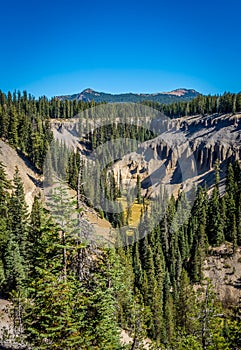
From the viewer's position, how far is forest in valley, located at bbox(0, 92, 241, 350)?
54.4 ft

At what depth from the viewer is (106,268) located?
20297 mm

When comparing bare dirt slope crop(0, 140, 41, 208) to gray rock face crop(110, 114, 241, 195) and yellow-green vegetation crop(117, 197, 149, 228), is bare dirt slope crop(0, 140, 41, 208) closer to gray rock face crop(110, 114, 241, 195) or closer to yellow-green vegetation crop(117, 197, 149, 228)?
yellow-green vegetation crop(117, 197, 149, 228)

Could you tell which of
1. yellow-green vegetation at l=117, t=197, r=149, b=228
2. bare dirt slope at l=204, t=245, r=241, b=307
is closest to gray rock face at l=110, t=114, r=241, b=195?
yellow-green vegetation at l=117, t=197, r=149, b=228

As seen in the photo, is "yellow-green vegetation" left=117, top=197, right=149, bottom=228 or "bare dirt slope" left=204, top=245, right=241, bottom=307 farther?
"yellow-green vegetation" left=117, top=197, right=149, bottom=228

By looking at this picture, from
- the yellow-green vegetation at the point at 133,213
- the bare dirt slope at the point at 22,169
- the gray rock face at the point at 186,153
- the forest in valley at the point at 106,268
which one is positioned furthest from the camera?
the gray rock face at the point at 186,153

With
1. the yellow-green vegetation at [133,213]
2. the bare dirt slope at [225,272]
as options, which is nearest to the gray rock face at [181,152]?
the yellow-green vegetation at [133,213]

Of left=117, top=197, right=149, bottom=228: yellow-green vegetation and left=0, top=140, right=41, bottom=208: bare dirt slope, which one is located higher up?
left=0, top=140, right=41, bottom=208: bare dirt slope

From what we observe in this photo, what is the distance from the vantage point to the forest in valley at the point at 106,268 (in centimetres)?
1659

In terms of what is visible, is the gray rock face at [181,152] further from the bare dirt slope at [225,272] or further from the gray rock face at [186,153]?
the bare dirt slope at [225,272]

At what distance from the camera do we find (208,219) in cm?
8112

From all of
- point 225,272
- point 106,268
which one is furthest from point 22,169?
point 106,268

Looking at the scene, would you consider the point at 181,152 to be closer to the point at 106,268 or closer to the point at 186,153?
the point at 186,153

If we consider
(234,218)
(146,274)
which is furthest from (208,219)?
(146,274)

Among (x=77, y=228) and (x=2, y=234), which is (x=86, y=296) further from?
(x=2, y=234)
